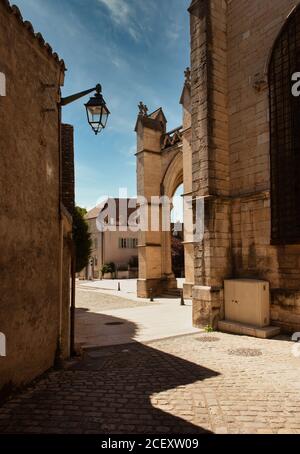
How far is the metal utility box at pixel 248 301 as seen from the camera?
8.27m

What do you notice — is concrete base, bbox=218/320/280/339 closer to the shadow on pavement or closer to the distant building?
the shadow on pavement

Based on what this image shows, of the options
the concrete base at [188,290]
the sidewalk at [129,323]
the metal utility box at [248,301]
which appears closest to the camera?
the metal utility box at [248,301]

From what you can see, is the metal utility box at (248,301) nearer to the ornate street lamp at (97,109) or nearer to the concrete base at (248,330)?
the concrete base at (248,330)

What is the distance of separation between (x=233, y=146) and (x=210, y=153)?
0.81 metres

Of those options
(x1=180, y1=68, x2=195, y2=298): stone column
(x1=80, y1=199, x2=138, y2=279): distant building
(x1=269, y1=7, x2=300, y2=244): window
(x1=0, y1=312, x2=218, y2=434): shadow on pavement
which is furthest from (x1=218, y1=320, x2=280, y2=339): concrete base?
(x1=80, y1=199, x2=138, y2=279): distant building

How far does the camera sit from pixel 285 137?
330 inches

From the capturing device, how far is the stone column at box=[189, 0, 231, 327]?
30.1ft

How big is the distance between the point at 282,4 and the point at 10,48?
293 inches

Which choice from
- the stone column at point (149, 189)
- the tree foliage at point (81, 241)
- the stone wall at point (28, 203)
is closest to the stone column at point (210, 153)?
the stone wall at point (28, 203)

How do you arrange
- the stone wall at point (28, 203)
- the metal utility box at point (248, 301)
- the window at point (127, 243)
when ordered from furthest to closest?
the window at point (127, 243) → the metal utility box at point (248, 301) → the stone wall at point (28, 203)

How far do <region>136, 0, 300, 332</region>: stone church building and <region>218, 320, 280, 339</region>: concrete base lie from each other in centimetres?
26

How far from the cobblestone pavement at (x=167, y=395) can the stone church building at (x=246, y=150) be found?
2.35m

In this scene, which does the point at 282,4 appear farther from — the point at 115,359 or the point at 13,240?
the point at 115,359

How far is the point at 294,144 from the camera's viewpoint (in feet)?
26.8
